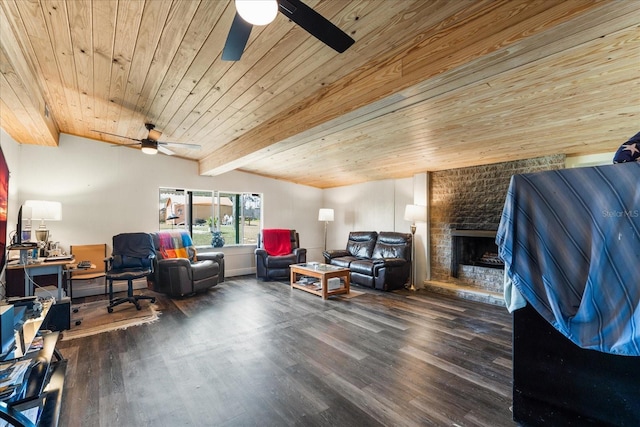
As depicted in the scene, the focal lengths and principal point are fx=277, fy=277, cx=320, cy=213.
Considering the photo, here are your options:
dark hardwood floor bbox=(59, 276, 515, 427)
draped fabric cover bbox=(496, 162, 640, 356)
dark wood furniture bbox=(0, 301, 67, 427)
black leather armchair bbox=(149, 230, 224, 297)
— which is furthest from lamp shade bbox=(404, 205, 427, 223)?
dark wood furniture bbox=(0, 301, 67, 427)

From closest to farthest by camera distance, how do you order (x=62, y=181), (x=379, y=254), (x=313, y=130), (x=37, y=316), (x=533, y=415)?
(x=533, y=415) → (x=37, y=316) → (x=313, y=130) → (x=62, y=181) → (x=379, y=254)

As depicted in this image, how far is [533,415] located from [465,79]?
204 centimetres

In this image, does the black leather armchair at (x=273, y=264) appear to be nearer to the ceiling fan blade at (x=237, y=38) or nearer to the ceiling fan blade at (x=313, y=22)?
the ceiling fan blade at (x=237, y=38)

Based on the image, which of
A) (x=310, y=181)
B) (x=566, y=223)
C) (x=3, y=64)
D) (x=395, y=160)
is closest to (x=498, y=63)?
(x=566, y=223)

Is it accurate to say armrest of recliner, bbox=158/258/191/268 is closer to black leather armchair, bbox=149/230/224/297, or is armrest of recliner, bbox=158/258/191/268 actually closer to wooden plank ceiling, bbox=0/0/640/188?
black leather armchair, bbox=149/230/224/297

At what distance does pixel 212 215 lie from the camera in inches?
225

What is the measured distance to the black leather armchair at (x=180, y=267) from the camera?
4.07 metres

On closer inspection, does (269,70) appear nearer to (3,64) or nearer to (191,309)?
(3,64)

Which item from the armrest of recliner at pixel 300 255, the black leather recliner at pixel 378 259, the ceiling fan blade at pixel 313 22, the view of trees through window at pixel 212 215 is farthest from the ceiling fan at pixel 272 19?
the view of trees through window at pixel 212 215

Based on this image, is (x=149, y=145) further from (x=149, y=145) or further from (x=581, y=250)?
(x=581, y=250)

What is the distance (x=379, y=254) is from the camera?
522 cm

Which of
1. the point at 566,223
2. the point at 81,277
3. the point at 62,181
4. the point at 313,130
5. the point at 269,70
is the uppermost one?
the point at 269,70

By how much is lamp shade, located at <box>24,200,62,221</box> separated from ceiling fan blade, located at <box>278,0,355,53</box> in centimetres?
390

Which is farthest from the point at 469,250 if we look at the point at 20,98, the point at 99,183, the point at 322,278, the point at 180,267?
the point at 99,183
